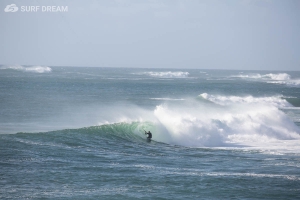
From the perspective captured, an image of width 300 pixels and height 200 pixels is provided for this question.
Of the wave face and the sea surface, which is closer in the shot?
the sea surface

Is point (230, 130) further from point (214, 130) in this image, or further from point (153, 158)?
point (153, 158)

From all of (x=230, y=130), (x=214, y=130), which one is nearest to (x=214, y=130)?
(x=214, y=130)

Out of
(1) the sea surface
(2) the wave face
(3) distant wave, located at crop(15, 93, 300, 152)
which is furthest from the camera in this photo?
(2) the wave face

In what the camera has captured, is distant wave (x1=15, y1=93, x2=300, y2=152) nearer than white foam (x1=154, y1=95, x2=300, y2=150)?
Yes

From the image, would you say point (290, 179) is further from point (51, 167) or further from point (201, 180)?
point (51, 167)

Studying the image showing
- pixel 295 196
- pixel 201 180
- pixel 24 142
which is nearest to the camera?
pixel 295 196

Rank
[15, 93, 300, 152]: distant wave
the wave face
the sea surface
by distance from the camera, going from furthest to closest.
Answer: the wave face < [15, 93, 300, 152]: distant wave < the sea surface

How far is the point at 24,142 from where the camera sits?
23.8 meters

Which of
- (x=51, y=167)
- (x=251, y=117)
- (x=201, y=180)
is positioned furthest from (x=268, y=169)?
(x=251, y=117)

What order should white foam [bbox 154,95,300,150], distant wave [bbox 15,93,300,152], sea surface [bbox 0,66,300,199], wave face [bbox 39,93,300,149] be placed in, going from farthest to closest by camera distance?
white foam [bbox 154,95,300,150] < wave face [bbox 39,93,300,149] < distant wave [bbox 15,93,300,152] < sea surface [bbox 0,66,300,199]

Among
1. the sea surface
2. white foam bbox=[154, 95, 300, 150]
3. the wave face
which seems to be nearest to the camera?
the sea surface

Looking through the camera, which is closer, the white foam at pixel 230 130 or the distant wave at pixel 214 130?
the distant wave at pixel 214 130

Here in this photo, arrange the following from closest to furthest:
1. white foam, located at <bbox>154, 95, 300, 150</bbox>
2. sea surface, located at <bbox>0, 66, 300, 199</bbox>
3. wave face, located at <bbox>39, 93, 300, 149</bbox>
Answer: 1. sea surface, located at <bbox>0, 66, 300, 199</bbox>
2. wave face, located at <bbox>39, 93, 300, 149</bbox>
3. white foam, located at <bbox>154, 95, 300, 150</bbox>

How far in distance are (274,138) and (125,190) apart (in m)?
18.3
